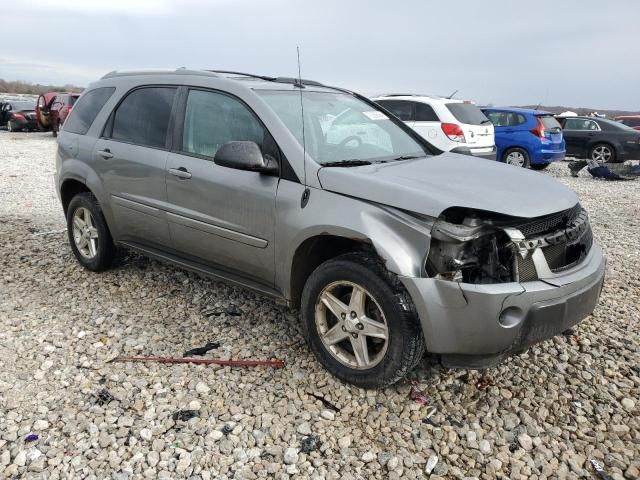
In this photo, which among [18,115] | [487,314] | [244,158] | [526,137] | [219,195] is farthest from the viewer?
[18,115]

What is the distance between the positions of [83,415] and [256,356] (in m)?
1.08

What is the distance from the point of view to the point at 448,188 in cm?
288

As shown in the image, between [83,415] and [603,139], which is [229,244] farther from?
[603,139]

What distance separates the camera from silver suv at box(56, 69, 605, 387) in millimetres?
2703

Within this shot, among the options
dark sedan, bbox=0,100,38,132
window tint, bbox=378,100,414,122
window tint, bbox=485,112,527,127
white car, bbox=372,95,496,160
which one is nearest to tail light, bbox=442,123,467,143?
white car, bbox=372,95,496,160

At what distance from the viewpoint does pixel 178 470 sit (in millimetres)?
2492

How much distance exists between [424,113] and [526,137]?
3706 millimetres

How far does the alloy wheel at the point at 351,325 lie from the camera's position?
2.96 meters

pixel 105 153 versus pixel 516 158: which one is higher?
pixel 105 153

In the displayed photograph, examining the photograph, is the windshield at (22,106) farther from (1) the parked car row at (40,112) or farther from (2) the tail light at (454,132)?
(2) the tail light at (454,132)

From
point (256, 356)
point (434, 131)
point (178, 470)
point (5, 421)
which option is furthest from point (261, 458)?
point (434, 131)

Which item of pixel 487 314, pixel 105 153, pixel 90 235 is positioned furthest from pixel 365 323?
pixel 90 235

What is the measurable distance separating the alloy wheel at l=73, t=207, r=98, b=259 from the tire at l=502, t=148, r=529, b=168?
1041 cm

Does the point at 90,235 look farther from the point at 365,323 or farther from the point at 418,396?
the point at 418,396
